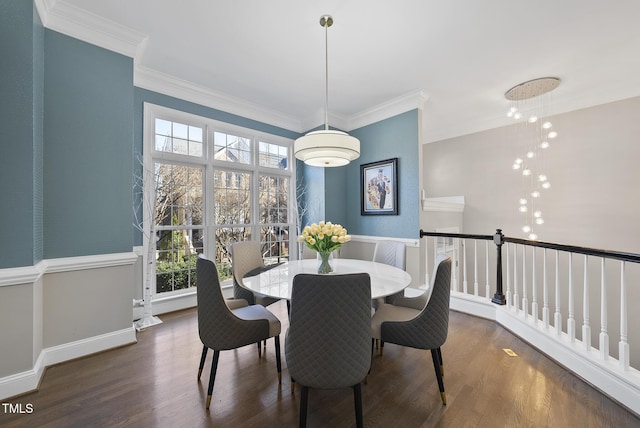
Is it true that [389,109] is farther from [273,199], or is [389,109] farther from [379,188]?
→ [273,199]

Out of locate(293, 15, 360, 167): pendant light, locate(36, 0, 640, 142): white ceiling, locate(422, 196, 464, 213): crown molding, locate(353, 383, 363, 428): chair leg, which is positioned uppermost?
locate(36, 0, 640, 142): white ceiling

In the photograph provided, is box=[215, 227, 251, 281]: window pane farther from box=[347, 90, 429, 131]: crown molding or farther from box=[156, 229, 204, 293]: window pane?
box=[347, 90, 429, 131]: crown molding

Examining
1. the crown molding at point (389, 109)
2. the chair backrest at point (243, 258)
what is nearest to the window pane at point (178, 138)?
the chair backrest at point (243, 258)

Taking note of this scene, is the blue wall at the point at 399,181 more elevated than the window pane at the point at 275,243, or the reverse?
the blue wall at the point at 399,181

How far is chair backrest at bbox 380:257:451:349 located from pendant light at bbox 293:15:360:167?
116 cm

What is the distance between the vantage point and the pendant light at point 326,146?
213cm

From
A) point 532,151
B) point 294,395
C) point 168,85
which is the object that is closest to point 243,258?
point 294,395

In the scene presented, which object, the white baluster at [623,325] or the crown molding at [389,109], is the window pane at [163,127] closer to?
the crown molding at [389,109]

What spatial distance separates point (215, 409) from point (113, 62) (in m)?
3.13

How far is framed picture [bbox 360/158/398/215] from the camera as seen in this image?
157 inches

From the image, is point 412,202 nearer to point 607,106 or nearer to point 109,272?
point 607,106

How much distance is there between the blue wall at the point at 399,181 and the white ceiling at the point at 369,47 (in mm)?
352

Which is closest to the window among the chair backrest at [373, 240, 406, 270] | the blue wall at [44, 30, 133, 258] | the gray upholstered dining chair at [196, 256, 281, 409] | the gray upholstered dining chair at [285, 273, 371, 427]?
the blue wall at [44, 30, 133, 258]

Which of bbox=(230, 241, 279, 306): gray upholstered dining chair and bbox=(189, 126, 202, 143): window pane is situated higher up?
bbox=(189, 126, 202, 143): window pane
